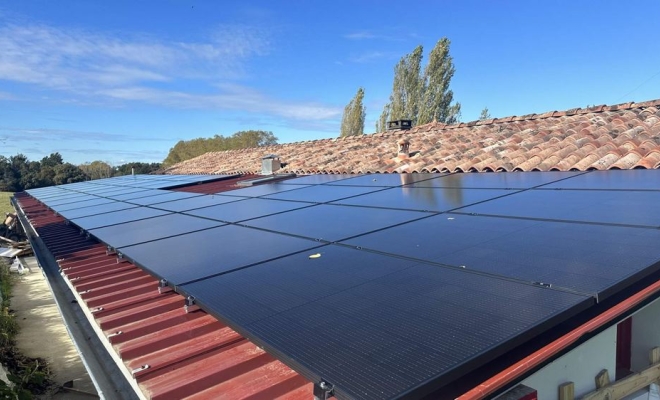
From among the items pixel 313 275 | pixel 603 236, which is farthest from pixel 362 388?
pixel 603 236

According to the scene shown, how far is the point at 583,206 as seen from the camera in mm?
4359

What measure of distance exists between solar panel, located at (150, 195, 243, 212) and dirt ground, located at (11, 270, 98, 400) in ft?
11.1

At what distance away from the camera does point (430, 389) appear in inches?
64.4

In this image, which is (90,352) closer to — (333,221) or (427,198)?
(333,221)

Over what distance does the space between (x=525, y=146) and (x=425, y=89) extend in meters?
35.3

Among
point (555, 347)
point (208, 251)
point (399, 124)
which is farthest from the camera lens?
point (399, 124)

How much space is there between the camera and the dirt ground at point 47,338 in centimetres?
775

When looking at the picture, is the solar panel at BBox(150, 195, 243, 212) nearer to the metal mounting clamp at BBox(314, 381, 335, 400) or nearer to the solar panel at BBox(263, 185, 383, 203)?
the solar panel at BBox(263, 185, 383, 203)

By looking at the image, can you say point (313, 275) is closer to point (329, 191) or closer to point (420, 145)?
point (329, 191)

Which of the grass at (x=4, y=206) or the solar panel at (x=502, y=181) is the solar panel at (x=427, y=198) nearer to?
the solar panel at (x=502, y=181)

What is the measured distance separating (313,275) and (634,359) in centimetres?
360

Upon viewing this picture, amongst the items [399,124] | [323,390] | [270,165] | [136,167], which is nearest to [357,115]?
[136,167]

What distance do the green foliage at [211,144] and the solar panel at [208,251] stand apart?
67.4 meters

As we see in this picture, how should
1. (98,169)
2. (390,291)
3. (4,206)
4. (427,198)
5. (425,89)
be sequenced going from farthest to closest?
(98,169) → (425,89) → (4,206) → (427,198) → (390,291)
